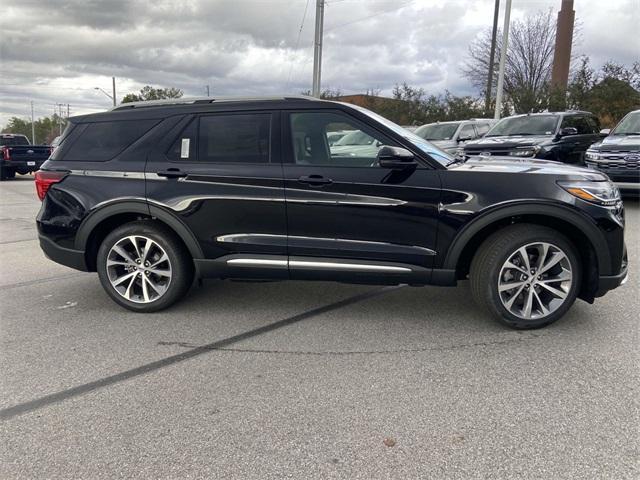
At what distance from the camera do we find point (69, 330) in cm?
402

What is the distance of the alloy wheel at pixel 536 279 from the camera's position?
12.5 ft

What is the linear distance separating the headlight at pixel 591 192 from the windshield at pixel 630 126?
7.95 metres

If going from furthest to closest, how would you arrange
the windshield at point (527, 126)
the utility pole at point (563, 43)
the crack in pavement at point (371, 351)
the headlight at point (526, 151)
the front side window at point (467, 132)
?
the utility pole at point (563, 43) < the front side window at point (467, 132) < the windshield at point (527, 126) < the headlight at point (526, 151) < the crack in pavement at point (371, 351)

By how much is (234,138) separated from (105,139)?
116cm

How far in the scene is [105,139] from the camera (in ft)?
14.3

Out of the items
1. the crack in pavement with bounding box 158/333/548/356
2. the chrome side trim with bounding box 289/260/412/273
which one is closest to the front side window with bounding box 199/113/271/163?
the chrome side trim with bounding box 289/260/412/273

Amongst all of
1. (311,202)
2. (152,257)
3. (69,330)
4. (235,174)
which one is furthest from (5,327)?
(311,202)

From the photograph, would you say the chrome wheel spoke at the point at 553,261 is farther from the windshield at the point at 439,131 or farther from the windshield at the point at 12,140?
the windshield at the point at 12,140

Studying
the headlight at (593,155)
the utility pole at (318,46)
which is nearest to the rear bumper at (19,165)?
the utility pole at (318,46)

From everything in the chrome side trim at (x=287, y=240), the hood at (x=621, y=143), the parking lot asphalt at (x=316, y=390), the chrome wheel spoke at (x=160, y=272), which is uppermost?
the hood at (x=621, y=143)

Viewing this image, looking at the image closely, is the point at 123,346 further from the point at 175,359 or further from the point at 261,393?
the point at 261,393

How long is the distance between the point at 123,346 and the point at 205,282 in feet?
5.59

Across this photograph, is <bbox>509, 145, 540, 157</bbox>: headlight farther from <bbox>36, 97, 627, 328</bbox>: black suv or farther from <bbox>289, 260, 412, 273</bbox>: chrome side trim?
<bbox>289, 260, 412, 273</bbox>: chrome side trim

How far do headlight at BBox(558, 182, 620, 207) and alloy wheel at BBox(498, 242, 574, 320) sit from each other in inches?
16.5
